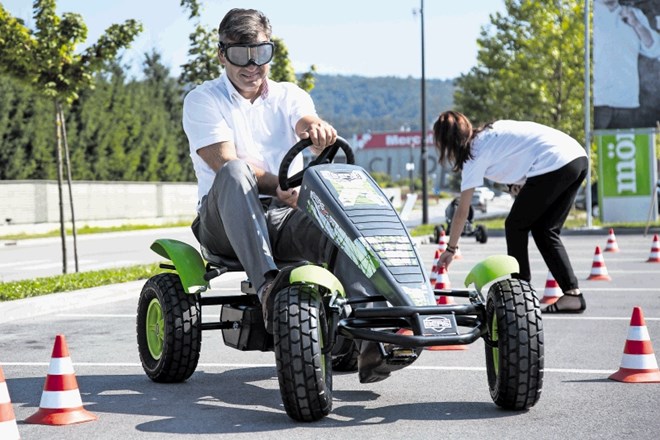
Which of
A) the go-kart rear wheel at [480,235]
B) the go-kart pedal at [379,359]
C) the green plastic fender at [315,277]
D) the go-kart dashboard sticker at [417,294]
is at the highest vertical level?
the green plastic fender at [315,277]

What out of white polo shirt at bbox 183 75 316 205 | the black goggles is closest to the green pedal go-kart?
white polo shirt at bbox 183 75 316 205

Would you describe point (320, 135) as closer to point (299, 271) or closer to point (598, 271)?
point (299, 271)

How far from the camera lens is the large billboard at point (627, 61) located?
32.4 metres

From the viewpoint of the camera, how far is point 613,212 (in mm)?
33344

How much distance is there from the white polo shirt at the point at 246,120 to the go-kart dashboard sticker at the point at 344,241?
2.68 ft

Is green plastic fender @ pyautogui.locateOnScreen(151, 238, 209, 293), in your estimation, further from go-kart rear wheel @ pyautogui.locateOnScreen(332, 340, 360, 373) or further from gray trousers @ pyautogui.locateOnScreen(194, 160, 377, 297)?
go-kart rear wheel @ pyautogui.locateOnScreen(332, 340, 360, 373)

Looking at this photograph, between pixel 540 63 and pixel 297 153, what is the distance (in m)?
43.1

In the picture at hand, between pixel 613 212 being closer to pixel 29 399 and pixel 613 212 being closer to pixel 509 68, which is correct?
pixel 509 68

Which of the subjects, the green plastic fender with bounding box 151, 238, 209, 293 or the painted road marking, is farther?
the painted road marking

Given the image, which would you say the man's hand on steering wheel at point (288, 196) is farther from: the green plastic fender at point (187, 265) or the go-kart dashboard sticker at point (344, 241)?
the green plastic fender at point (187, 265)

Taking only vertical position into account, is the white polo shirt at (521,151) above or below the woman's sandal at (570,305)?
above

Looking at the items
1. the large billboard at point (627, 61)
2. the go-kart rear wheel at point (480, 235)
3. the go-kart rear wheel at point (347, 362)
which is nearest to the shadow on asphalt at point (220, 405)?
the go-kart rear wheel at point (347, 362)

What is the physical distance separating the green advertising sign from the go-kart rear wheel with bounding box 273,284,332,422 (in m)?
28.8

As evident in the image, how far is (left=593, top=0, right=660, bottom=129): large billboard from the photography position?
32438 millimetres
